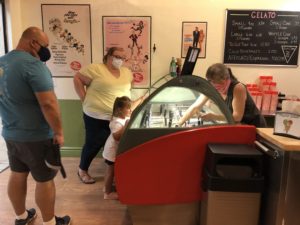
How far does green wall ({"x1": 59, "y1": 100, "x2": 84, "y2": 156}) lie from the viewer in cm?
366

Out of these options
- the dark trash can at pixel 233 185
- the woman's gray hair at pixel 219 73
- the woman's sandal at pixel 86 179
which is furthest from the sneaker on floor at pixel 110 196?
the woman's gray hair at pixel 219 73

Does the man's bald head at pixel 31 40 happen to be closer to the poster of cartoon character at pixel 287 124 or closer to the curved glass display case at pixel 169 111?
the curved glass display case at pixel 169 111

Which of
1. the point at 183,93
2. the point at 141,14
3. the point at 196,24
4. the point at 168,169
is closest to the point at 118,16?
the point at 141,14

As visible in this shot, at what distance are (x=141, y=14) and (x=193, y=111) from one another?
5.84 feet

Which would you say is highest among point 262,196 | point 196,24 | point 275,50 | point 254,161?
point 196,24

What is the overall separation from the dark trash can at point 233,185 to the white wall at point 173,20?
2.08 meters

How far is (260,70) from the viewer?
352 centimetres

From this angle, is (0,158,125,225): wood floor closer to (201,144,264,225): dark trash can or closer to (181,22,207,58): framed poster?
(201,144,264,225): dark trash can

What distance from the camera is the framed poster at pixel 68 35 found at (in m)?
3.46

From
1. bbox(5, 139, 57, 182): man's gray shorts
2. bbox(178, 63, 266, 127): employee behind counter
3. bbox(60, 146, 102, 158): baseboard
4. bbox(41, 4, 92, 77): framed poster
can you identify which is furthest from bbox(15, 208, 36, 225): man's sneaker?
bbox(41, 4, 92, 77): framed poster

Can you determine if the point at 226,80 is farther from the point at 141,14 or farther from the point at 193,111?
the point at 141,14

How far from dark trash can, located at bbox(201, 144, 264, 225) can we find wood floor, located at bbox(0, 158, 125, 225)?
3.38 ft

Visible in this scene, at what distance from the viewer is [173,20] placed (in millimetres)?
3443

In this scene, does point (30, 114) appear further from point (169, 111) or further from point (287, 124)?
point (287, 124)
